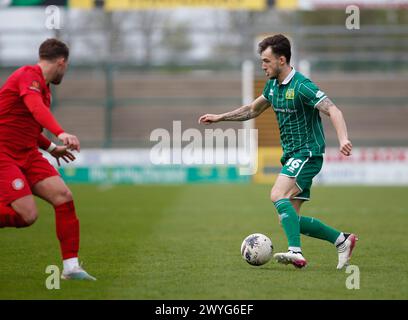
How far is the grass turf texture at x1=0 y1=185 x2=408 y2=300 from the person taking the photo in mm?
6816

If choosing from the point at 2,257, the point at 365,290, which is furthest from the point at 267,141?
the point at 365,290

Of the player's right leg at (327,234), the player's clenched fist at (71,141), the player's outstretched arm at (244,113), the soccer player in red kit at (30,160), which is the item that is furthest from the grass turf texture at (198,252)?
the player's outstretched arm at (244,113)

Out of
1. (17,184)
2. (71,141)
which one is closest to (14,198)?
(17,184)

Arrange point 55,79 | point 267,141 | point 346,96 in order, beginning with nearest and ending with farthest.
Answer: point 55,79 → point 267,141 → point 346,96

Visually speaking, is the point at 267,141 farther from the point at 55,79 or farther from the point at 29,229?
the point at 55,79

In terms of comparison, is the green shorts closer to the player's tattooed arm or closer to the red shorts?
the player's tattooed arm

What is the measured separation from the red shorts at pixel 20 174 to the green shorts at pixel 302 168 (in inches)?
85.4

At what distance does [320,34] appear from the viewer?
33281 mm

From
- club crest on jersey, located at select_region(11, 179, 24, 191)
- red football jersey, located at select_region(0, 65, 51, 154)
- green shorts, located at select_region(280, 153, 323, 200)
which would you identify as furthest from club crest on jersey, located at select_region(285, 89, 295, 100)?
club crest on jersey, located at select_region(11, 179, 24, 191)

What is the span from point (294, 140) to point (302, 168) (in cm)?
29

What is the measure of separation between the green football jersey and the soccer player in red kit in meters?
2.10

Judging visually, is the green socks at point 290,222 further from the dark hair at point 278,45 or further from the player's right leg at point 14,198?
the player's right leg at point 14,198

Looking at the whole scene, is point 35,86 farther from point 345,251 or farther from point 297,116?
point 345,251
